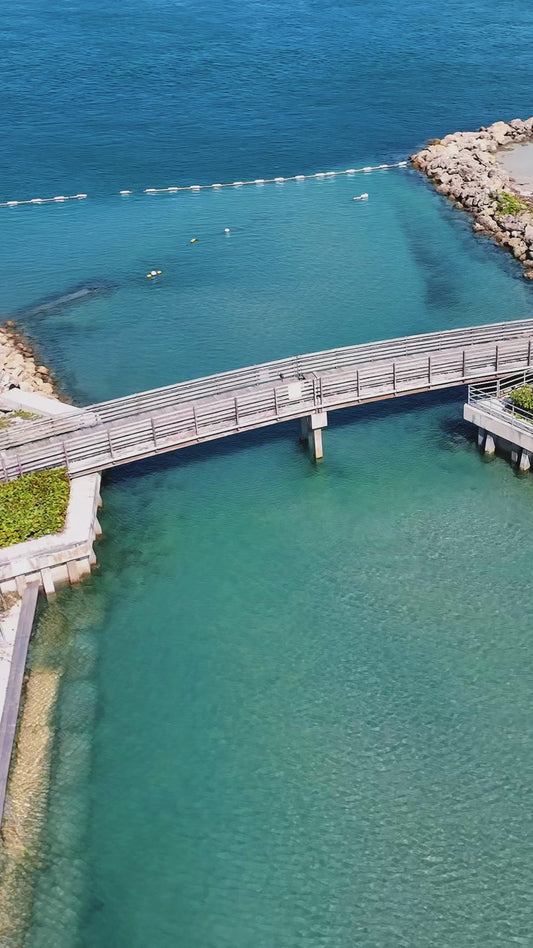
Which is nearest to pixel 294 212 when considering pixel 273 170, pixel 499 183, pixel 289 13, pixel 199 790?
pixel 273 170

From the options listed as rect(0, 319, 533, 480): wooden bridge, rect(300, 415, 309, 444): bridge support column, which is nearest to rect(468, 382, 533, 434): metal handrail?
rect(0, 319, 533, 480): wooden bridge

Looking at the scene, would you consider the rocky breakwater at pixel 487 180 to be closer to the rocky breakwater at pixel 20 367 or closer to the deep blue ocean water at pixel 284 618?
the deep blue ocean water at pixel 284 618

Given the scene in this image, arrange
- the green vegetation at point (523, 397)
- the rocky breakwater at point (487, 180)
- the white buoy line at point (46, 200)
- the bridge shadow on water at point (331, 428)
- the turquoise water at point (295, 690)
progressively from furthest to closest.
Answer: the white buoy line at point (46, 200), the rocky breakwater at point (487, 180), the bridge shadow on water at point (331, 428), the green vegetation at point (523, 397), the turquoise water at point (295, 690)

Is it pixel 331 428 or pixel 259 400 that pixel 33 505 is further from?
pixel 331 428

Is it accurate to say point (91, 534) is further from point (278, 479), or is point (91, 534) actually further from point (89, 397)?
point (89, 397)

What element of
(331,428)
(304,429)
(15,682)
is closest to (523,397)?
(331,428)

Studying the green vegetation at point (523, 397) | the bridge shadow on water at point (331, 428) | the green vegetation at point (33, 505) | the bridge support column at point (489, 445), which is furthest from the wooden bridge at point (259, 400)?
the bridge support column at point (489, 445)
